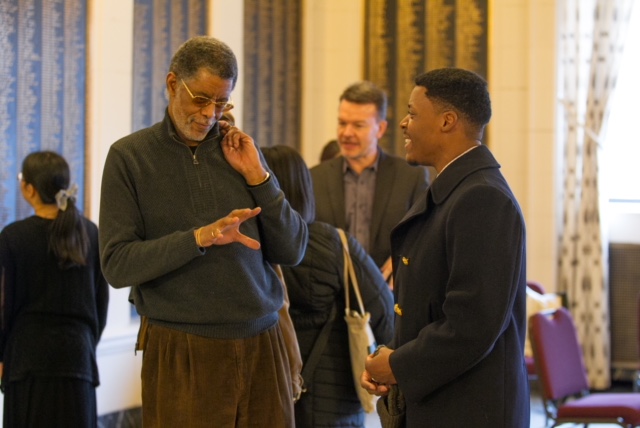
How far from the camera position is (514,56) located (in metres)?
7.58

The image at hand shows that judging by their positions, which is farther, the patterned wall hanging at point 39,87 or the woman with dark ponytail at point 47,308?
the patterned wall hanging at point 39,87

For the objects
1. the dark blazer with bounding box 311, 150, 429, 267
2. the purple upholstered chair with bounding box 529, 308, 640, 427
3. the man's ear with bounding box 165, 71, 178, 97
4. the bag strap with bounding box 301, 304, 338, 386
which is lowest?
the purple upholstered chair with bounding box 529, 308, 640, 427

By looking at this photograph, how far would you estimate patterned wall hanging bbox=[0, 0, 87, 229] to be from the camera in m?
5.06

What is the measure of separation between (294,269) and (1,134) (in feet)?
7.19

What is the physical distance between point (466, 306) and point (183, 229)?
0.84 metres

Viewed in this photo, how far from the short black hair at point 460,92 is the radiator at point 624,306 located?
18.1ft

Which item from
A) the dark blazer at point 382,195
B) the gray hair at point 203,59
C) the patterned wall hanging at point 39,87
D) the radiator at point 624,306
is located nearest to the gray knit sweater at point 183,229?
the gray hair at point 203,59

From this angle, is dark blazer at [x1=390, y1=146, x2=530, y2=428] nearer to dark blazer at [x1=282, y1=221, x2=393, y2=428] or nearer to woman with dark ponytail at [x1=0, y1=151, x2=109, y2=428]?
dark blazer at [x1=282, y1=221, x2=393, y2=428]

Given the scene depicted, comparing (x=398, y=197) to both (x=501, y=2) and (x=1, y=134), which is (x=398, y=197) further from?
(x=501, y=2)

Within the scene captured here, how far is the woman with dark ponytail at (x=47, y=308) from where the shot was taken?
403cm

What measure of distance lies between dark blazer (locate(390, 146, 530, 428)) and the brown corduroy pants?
46 centimetres

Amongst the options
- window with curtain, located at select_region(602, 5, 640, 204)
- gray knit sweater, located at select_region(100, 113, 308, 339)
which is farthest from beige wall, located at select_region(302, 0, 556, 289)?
gray knit sweater, located at select_region(100, 113, 308, 339)

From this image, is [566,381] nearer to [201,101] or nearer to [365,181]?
[365,181]

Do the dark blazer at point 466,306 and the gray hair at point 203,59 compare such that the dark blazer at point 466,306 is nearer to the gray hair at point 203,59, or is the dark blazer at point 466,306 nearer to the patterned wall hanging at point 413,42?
the gray hair at point 203,59
